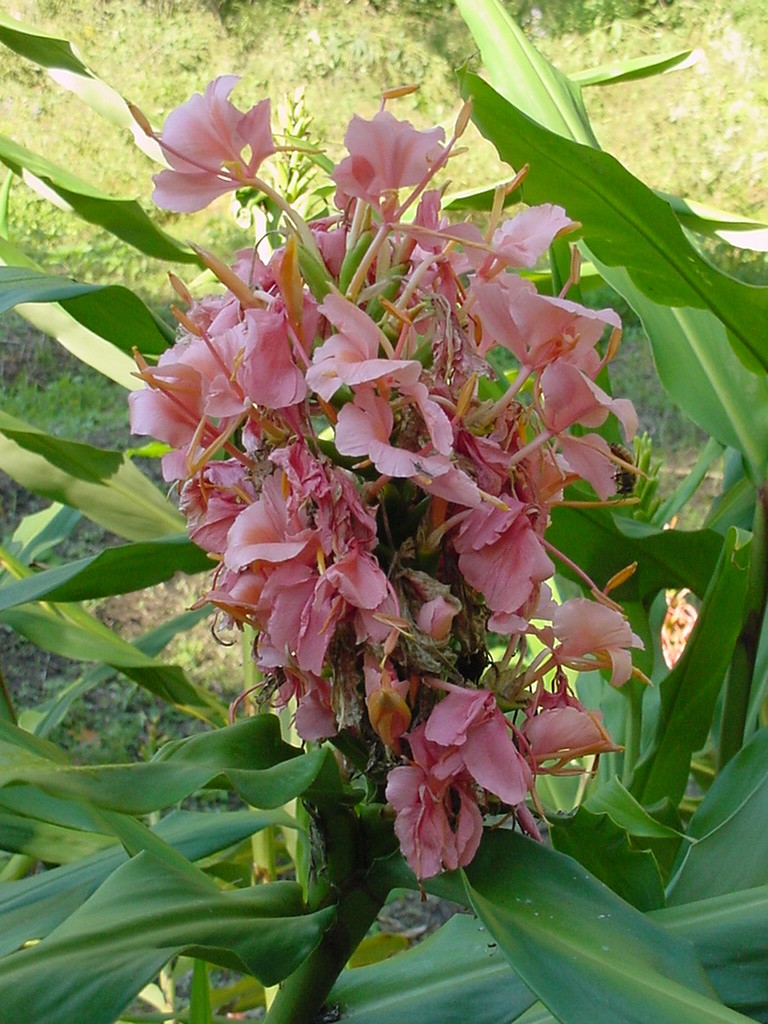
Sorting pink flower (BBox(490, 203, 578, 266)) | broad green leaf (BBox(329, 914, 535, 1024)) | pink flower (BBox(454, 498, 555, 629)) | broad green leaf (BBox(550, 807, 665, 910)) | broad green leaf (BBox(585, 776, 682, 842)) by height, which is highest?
pink flower (BBox(490, 203, 578, 266))

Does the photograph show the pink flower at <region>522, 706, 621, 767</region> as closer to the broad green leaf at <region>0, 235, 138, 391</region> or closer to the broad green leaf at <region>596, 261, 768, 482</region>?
the broad green leaf at <region>596, 261, 768, 482</region>

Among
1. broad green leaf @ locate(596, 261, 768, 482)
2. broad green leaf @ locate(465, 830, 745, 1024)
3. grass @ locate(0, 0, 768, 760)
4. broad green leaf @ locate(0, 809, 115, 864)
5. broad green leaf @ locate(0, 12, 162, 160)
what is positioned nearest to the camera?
broad green leaf @ locate(465, 830, 745, 1024)

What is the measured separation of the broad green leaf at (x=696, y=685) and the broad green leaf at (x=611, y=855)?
0.21 meters

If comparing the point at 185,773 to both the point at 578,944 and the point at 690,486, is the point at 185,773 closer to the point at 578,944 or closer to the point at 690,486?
the point at 578,944

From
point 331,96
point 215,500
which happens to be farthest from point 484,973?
point 331,96

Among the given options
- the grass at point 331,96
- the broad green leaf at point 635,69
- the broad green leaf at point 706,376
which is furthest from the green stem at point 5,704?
the grass at point 331,96

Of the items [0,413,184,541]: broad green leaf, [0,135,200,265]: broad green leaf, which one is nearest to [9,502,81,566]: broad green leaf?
[0,413,184,541]: broad green leaf

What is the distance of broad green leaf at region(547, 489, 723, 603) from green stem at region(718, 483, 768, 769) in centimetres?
3

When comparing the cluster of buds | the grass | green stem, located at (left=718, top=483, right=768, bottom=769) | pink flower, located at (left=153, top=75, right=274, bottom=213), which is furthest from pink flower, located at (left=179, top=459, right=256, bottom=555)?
the grass

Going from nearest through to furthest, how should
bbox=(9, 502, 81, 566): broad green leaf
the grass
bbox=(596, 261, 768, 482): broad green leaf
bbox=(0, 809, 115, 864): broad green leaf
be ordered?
bbox=(0, 809, 115, 864): broad green leaf < bbox=(596, 261, 768, 482): broad green leaf < bbox=(9, 502, 81, 566): broad green leaf < the grass

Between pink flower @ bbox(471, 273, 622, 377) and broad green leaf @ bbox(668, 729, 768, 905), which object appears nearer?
pink flower @ bbox(471, 273, 622, 377)

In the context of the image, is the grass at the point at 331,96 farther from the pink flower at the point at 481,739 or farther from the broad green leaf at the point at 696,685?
the pink flower at the point at 481,739

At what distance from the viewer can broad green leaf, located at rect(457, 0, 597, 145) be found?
0.84m

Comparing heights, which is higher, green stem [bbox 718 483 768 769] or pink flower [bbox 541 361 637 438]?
pink flower [bbox 541 361 637 438]
